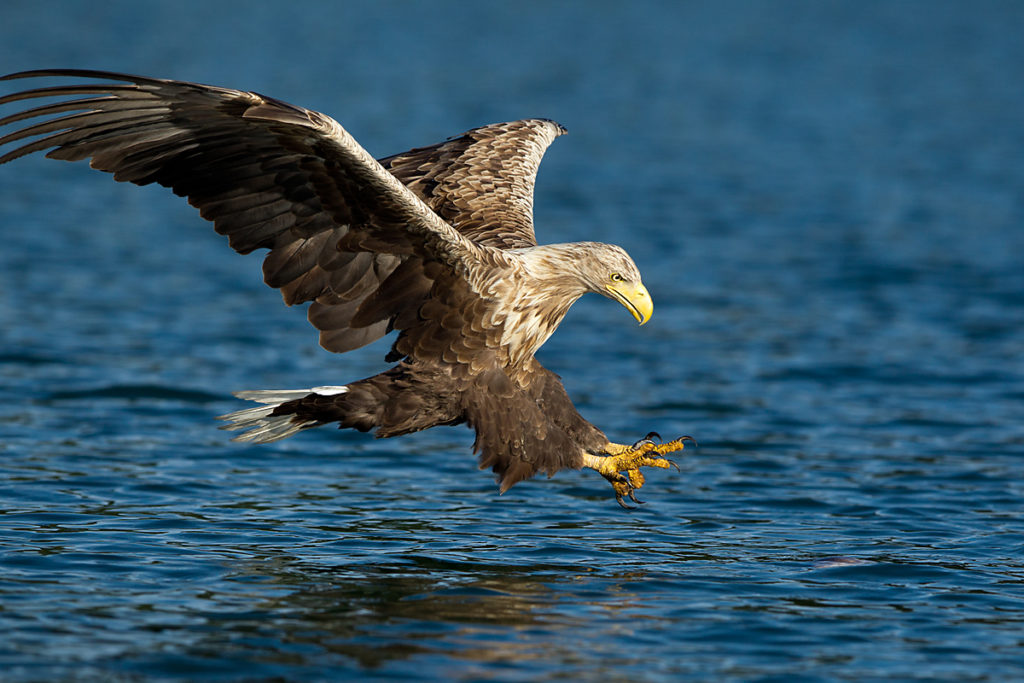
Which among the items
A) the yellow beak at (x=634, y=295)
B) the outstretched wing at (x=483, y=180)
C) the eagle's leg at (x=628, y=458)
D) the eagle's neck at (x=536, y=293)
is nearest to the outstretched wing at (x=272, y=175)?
the eagle's neck at (x=536, y=293)

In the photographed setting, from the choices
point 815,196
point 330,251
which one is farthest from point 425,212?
point 815,196

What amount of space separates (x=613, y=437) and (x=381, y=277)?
300cm

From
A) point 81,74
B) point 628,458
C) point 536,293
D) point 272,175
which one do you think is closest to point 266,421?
point 272,175

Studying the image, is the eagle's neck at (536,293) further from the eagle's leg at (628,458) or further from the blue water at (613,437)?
the blue water at (613,437)

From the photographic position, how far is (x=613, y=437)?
30.1ft

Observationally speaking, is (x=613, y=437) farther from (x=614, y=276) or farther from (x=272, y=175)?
(x=272, y=175)

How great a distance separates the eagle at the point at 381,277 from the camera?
19.6 feet

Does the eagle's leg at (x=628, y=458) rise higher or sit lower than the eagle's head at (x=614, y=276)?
lower

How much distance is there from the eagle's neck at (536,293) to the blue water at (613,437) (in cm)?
98

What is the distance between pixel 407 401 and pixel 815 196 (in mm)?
12626

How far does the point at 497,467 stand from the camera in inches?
259

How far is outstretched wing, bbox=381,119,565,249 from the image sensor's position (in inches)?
295

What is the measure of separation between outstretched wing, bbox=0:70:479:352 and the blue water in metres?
1.26

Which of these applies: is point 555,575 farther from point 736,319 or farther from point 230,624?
point 736,319
